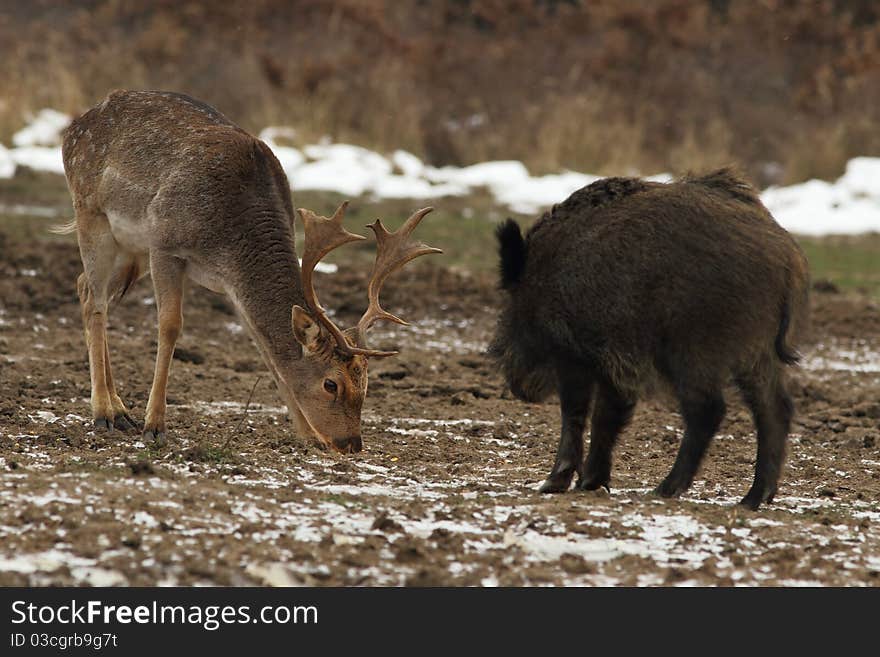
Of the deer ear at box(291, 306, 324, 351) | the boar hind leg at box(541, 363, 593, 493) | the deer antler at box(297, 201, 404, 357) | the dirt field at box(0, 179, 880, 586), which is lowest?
the dirt field at box(0, 179, 880, 586)

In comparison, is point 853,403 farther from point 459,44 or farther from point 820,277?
point 459,44

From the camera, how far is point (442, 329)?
13156mm

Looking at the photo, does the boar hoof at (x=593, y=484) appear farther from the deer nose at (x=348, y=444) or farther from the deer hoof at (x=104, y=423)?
the deer hoof at (x=104, y=423)

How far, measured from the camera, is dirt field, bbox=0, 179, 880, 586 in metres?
5.41

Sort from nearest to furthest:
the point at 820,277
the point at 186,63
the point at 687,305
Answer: the point at 687,305 → the point at 820,277 → the point at 186,63

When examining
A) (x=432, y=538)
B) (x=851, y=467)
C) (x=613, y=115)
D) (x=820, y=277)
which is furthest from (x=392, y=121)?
(x=432, y=538)

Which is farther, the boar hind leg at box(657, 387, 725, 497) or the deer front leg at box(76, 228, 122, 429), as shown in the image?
the deer front leg at box(76, 228, 122, 429)

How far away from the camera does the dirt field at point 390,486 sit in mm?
5406

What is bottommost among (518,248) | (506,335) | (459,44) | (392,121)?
(506,335)

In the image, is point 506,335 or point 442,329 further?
point 442,329

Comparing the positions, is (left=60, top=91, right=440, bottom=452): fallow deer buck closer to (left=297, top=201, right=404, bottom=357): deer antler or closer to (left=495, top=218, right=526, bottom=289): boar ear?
(left=297, top=201, right=404, bottom=357): deer antler

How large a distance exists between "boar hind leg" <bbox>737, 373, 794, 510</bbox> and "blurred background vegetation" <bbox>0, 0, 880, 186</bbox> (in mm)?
15115

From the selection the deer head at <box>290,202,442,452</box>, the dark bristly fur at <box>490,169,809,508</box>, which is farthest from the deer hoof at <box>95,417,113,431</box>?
the dark bristly fur at <box>490,169,809,508</box>
